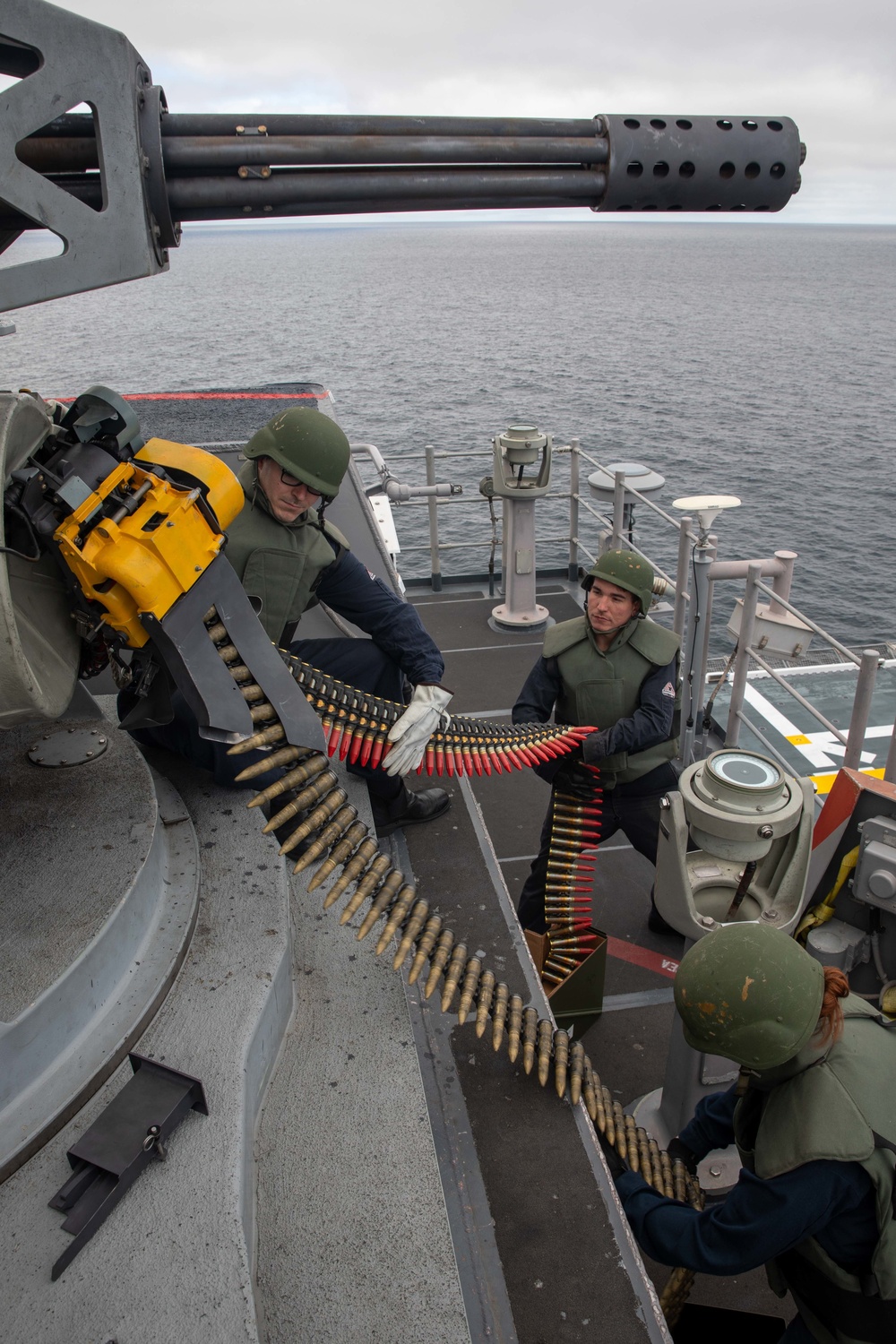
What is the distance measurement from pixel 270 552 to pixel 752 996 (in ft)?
8.88

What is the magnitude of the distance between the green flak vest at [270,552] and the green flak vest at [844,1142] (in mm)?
2776

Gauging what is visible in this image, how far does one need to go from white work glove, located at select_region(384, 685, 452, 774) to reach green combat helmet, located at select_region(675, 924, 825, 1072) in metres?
1.82

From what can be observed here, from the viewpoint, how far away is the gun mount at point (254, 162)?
258 centimetres

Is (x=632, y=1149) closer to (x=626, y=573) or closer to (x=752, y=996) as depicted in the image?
Result: (x=752, y=996)

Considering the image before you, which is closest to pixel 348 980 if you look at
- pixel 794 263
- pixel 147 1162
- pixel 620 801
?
pixel 147 1162

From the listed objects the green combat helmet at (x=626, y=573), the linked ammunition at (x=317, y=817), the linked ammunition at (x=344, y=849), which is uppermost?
the green combat helmet at (x=626, y=573)

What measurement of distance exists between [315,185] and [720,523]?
27936 millimetres

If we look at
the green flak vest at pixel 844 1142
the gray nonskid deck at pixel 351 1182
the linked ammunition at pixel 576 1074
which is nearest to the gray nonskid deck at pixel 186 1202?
the gray nonskid deck at pixel 351 1182

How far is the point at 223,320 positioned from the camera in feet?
259

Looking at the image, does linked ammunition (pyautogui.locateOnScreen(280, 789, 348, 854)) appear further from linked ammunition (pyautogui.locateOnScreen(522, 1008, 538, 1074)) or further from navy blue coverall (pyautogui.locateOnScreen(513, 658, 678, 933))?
navy blue coverall (pyautogui.locateOnScreen(513, 658, 678, 933))

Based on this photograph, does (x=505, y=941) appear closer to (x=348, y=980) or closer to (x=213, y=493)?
(x=348, y=980)

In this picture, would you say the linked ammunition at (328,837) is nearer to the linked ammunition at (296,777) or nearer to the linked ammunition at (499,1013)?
the linked ammunition at (296,777)

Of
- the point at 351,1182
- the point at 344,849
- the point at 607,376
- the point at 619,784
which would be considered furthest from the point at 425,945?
the point at 607,376

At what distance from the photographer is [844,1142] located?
2.70m
